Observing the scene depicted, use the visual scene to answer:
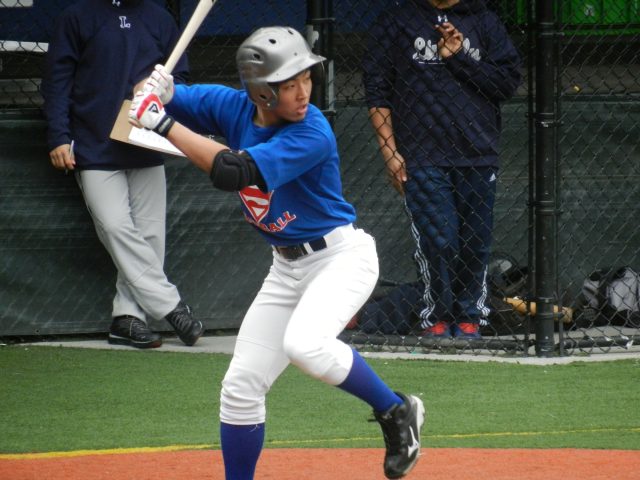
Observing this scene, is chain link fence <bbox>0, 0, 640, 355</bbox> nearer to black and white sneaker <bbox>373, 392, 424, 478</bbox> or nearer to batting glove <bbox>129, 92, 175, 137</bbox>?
black and white sneaker <bbox>373, 392, 424, 478</bbox>

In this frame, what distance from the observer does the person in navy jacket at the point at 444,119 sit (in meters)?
6.62

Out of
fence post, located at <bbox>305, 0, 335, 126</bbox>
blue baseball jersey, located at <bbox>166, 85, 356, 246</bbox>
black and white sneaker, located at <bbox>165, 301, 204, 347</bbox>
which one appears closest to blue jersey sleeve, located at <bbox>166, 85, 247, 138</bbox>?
blue baseball jersey, located at <bbox>166, 85, 356, 246</bbox>

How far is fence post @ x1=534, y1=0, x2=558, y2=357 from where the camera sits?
258 inches

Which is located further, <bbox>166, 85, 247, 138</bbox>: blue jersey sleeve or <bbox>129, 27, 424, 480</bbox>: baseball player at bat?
<bbox>166, 85, 247, 138</bbox>: blue jersey sleeve

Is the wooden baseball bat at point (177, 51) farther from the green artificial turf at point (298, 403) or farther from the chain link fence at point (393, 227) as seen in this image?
the green artificial turf at point (298, 403)

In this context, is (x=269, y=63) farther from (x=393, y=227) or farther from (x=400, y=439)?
(x=393, y=227)

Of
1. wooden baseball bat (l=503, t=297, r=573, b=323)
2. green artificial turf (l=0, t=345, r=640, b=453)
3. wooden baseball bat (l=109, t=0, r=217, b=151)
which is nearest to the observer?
wooden baseball bat (l=109, t=0, r=217, b=151)

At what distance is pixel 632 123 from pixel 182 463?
411 cm

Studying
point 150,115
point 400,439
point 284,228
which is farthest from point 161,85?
point 400,439

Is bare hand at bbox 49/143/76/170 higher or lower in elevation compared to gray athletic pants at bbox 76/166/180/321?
higher

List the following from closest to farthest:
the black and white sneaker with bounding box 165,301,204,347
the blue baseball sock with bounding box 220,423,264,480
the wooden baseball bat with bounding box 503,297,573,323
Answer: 1. the blue baseball sock with bounding box 220,423,264,480
2. the black and white sneaker with bounding box 165,301,204,347
3. the wooden baseball bat with bounding box 503,297,573,323

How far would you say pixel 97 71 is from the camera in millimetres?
6605

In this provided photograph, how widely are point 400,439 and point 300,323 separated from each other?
0.53 meters

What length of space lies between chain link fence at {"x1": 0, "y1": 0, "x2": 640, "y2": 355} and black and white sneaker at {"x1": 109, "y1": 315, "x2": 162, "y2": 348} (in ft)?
0.85
